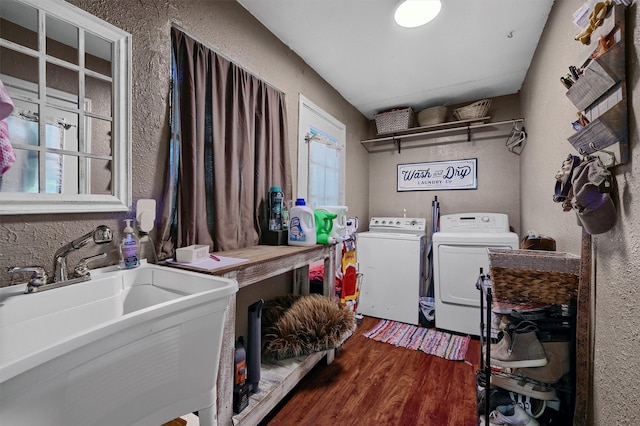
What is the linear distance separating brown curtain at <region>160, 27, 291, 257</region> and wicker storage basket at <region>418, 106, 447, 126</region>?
1.98 m

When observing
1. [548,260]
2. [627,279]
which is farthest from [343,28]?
[627,279]

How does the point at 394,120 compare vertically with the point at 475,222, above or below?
above

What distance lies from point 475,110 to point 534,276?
→ 2.31 meters

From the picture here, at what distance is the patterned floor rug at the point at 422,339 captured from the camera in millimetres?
2303

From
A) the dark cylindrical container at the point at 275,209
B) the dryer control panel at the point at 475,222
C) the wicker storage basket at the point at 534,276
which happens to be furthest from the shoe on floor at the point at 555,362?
the dryer control panel at the point at 475,222

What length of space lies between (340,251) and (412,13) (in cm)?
175

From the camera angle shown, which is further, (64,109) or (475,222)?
(475,222)

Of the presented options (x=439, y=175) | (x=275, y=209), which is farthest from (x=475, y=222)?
(x=275, y=209)

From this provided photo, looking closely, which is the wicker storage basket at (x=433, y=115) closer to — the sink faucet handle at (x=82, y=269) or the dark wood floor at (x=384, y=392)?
the dark wood floor at (x=384, y=392)

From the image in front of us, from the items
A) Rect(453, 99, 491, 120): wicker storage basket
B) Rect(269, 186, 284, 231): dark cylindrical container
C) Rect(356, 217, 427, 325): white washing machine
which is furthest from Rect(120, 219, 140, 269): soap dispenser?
Rect(453, 99, 491, 120): wicker storage basket

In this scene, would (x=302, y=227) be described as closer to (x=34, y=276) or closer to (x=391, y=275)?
(x=34, y=276)

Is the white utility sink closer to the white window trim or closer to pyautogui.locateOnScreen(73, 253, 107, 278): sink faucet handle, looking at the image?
pyautogui.locateOnScreen(73, 253, 107, 278): sink faucet handle

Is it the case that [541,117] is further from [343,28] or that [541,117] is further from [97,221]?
[97,221]

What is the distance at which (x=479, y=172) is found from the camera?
3.14 meters
